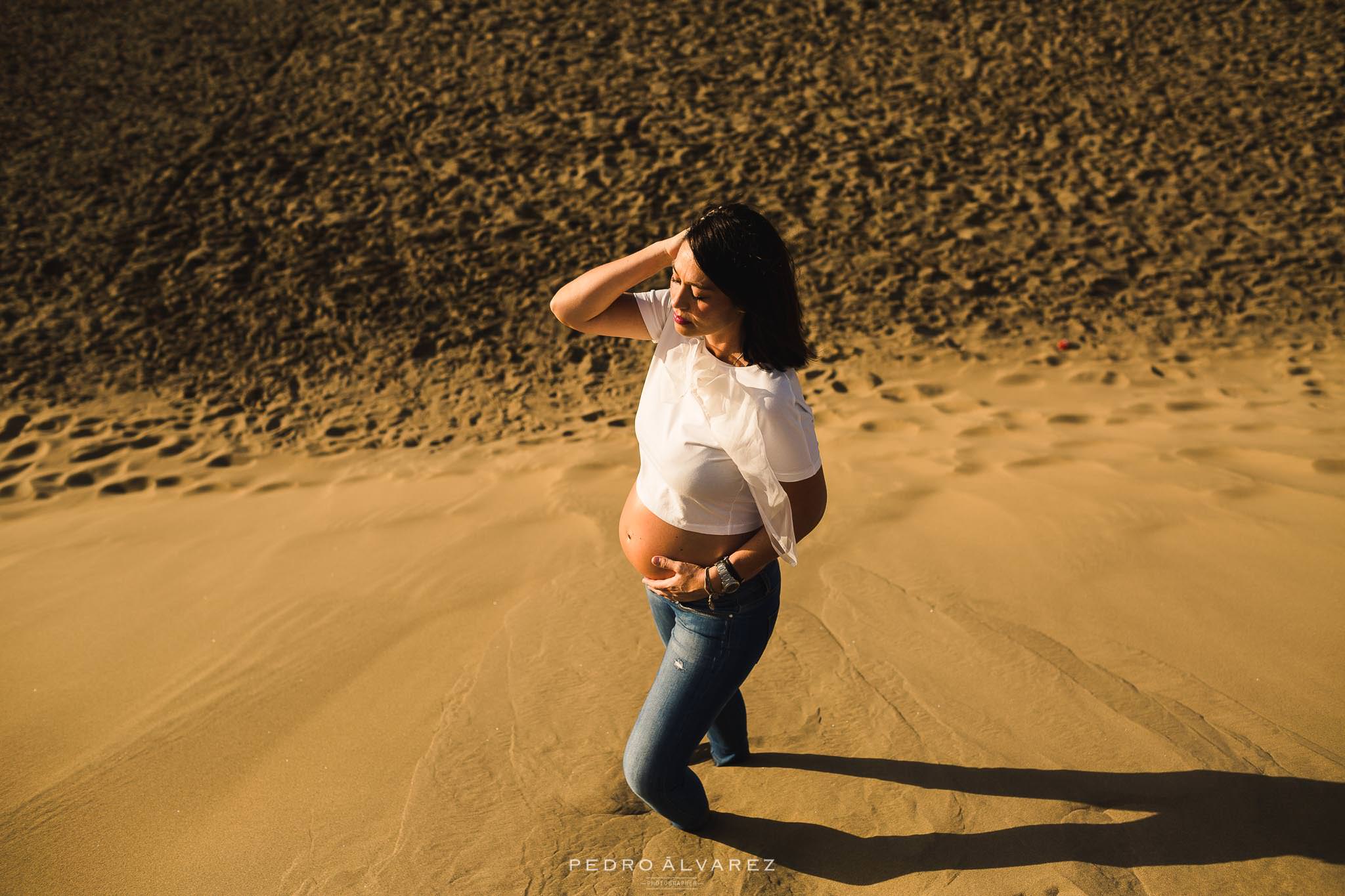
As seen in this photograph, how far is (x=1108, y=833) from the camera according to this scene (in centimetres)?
261

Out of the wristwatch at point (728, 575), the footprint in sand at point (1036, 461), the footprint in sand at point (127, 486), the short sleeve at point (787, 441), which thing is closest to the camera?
the short sleeve at point (787, 441)

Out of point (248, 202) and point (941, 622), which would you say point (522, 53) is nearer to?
point (248, 202)

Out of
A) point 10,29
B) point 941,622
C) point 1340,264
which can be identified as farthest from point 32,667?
point 10,29

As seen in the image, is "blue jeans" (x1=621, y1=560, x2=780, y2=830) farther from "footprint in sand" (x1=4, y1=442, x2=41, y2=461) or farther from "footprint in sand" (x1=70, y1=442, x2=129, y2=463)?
"footprint in sand" (x1=4, y1=442, x2=41, y2=461)

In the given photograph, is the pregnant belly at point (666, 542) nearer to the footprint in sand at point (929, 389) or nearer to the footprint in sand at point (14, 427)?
the footprint in sand at point (929, 389)

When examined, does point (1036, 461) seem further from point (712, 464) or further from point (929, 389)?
point (712, 464)

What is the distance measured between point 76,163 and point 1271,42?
1365 centimetres

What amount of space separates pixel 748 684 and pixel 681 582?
1.32 m

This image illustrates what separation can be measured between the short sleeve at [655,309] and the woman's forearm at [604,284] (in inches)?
3.2

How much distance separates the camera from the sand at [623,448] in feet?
9.26

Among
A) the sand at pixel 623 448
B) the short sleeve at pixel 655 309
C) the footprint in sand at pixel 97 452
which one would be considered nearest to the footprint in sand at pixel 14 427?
the sand at pixel 623 448

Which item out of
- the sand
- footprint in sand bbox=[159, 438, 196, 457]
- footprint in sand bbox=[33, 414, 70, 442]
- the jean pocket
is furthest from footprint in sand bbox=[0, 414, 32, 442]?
the jean pocket

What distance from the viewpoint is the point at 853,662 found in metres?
3.51

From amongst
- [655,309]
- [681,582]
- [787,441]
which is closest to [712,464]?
[787,441]
